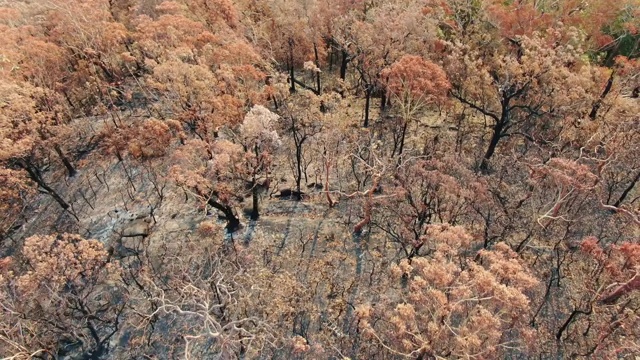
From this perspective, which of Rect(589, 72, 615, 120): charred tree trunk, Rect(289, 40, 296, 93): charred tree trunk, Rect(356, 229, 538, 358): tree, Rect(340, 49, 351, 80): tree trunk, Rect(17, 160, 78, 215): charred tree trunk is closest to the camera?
Rect(356, 229, 538, 358): tree

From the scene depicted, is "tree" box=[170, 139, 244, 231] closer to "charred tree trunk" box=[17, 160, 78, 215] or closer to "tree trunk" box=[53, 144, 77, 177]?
"charred tree trunk" box=[17, 160, 78, 215]

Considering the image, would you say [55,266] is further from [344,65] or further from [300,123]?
[344,65]

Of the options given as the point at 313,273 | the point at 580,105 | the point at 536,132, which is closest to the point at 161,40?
the point at 313,273

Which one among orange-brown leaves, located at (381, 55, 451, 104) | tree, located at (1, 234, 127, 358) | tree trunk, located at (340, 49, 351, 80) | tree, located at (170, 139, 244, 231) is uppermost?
orange-brown leaves, located at (381, 55, 451, 104)

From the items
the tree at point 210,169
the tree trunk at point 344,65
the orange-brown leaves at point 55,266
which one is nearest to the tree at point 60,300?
the orange-brown leaves at point 55,266

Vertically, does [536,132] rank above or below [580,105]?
below

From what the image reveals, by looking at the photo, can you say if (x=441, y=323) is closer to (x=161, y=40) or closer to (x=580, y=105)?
(x=580, y=105)

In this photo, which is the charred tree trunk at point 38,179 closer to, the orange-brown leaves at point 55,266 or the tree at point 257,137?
the orange-brown leaves at point 55,266

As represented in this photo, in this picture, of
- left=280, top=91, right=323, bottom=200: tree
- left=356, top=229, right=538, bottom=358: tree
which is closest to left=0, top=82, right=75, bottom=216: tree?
left=280, top=91, right=323, bottom=200: tree

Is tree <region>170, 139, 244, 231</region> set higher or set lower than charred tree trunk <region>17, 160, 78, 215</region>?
higher

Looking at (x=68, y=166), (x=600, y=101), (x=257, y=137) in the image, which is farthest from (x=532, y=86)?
(x=68, y=166)

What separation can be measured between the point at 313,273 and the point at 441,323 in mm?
12021

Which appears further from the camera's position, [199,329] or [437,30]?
[437,30]

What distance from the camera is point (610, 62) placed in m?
41.1
